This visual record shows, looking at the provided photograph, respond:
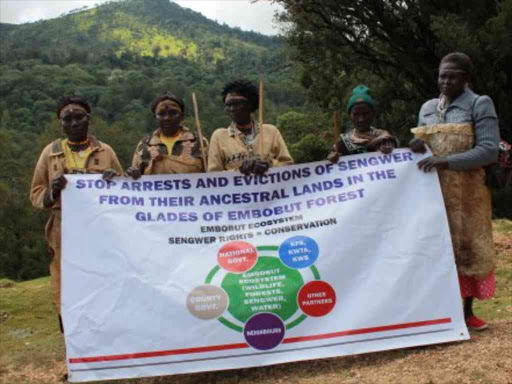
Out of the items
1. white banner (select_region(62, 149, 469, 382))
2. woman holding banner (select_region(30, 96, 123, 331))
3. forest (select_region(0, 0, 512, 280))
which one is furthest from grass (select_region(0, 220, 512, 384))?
forest (select_region(0, 0, 512, 280))

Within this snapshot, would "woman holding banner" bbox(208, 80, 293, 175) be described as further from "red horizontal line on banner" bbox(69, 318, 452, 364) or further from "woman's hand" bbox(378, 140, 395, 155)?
"red horizontal line on banner" bbox(69, 318, 452, 364)

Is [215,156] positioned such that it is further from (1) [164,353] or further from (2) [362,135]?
(1) [164,353]

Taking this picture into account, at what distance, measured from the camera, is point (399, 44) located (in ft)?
35.7

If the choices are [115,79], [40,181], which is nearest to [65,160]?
[40,181]

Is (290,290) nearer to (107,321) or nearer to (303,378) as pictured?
(303,378)

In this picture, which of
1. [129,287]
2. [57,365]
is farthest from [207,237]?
[57,365]

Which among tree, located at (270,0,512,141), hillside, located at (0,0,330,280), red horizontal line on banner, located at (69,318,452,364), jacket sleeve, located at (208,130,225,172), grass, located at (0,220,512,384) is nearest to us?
grass, located at (0,220,512,384)

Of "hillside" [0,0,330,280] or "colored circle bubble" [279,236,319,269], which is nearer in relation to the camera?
"colored circle bubble" [279,236,319,269]

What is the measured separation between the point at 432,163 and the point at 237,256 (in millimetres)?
1665

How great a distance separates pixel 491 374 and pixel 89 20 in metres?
192

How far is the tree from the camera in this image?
8859mm

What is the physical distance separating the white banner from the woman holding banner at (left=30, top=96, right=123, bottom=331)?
0.92 ft

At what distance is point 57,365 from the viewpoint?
5402mm

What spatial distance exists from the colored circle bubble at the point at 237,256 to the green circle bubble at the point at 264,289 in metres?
0.04
